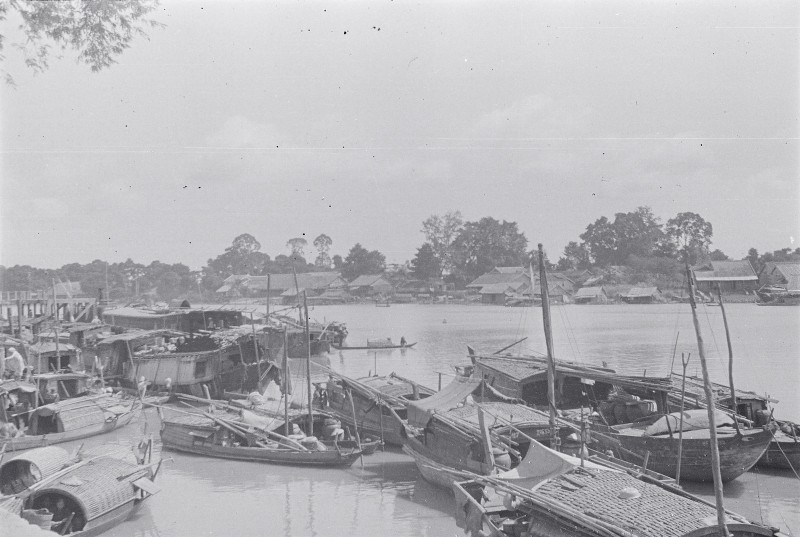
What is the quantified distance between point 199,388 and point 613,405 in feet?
54.9

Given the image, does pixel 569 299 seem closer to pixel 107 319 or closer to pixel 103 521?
pixel 107 319

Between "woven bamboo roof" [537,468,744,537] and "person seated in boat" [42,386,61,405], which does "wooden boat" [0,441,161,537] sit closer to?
"woven bamboo roof" [537,468,744,537]

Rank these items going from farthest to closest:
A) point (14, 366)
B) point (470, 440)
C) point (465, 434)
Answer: point (14, 366) < point (465, 434) < point (470, 440)

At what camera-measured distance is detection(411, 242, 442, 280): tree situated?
97500mm

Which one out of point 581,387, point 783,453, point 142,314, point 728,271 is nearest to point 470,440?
point 783,453

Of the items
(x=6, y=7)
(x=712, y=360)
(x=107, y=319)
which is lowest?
(x=712, y=360)

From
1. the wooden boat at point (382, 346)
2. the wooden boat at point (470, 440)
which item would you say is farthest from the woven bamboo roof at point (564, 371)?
the wooden boat at point (382, 346)

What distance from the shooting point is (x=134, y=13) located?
9.58m

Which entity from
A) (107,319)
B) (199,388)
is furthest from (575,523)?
(107,319)

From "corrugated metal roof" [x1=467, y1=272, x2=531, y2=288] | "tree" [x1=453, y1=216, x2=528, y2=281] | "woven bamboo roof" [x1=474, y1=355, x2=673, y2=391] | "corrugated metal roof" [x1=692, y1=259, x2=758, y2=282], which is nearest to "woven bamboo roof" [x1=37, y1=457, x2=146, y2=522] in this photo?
"woven bamboo roof" [x1=474, y1=355, x2=673, y2=391]

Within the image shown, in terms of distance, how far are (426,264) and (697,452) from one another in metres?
84.3

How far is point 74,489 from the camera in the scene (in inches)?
460

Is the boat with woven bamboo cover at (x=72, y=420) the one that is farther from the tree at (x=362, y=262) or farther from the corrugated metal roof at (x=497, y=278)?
the tree at (x=362, y=262)

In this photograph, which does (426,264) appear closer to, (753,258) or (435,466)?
(753,258)
